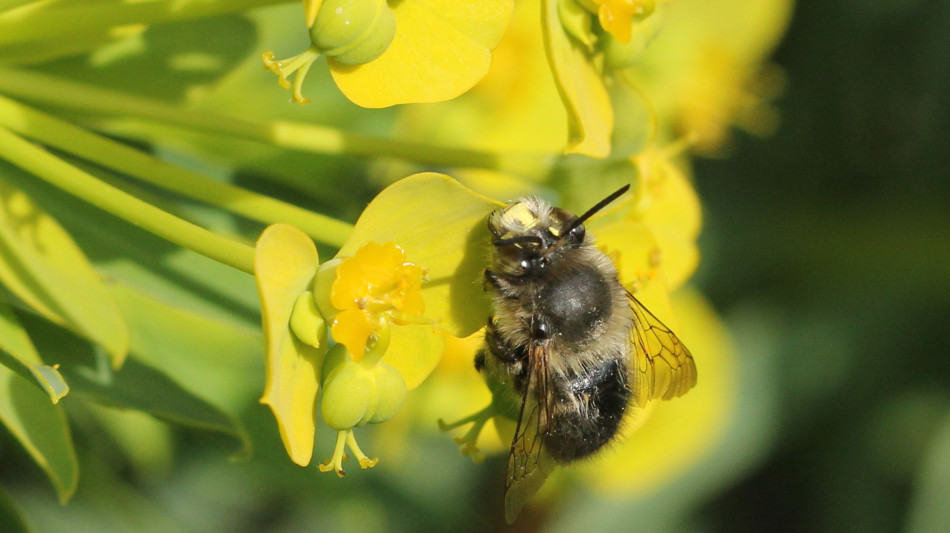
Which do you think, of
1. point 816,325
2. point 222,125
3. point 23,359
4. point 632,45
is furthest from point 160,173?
point 816,325

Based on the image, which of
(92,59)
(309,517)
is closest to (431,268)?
(92,59)

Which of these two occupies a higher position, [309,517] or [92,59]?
[92,59]

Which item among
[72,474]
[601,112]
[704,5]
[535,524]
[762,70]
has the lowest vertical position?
[535,524]

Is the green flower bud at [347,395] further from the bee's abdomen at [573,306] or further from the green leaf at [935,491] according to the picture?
the green leaf at [935,491]

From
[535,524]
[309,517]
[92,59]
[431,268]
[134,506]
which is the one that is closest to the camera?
[431,268]

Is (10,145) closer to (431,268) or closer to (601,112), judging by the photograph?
(431,268)

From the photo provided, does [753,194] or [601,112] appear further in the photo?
[753,194]

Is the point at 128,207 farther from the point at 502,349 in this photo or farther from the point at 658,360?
the point at 658,360
